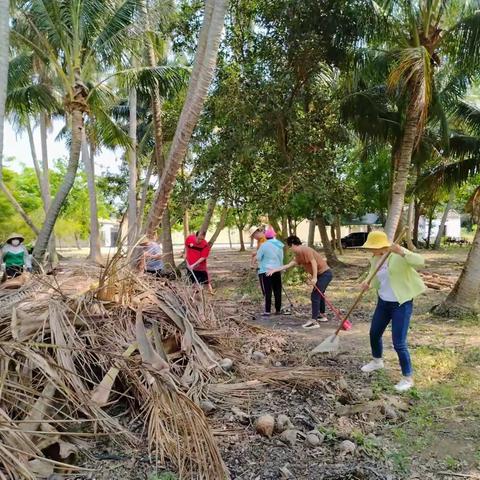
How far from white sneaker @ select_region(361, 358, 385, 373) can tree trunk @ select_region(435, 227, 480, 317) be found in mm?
3487

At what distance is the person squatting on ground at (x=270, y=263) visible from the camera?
882 centimetres

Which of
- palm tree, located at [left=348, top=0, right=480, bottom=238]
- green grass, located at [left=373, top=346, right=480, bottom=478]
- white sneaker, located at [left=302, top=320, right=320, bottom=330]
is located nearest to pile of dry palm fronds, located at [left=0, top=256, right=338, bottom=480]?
green grass, located at [left=373, top=346, right=480, bottom=478]

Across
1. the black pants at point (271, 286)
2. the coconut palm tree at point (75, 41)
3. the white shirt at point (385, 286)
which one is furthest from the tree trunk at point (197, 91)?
the white shirt at point (385, 286)

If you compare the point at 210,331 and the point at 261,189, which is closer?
the point at 210,331

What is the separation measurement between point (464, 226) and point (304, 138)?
58556 mm

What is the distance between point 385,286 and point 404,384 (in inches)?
37.3

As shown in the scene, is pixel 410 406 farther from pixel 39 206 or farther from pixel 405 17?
pixel 39 206

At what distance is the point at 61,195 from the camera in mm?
11719

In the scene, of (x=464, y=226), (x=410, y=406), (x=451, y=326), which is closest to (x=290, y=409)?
(x=410, y=406)

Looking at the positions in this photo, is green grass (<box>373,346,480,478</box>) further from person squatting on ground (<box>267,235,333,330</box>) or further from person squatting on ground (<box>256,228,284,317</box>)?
person squatting on ground (<box>256,228,284,317</box>)

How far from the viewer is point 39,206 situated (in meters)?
33.8

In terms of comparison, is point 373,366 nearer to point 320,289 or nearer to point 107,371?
point 320,289

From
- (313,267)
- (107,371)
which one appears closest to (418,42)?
(313,267)

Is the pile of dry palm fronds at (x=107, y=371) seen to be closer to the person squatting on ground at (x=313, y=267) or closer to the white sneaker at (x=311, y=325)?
the white sneaker at (x=311, y=325)
